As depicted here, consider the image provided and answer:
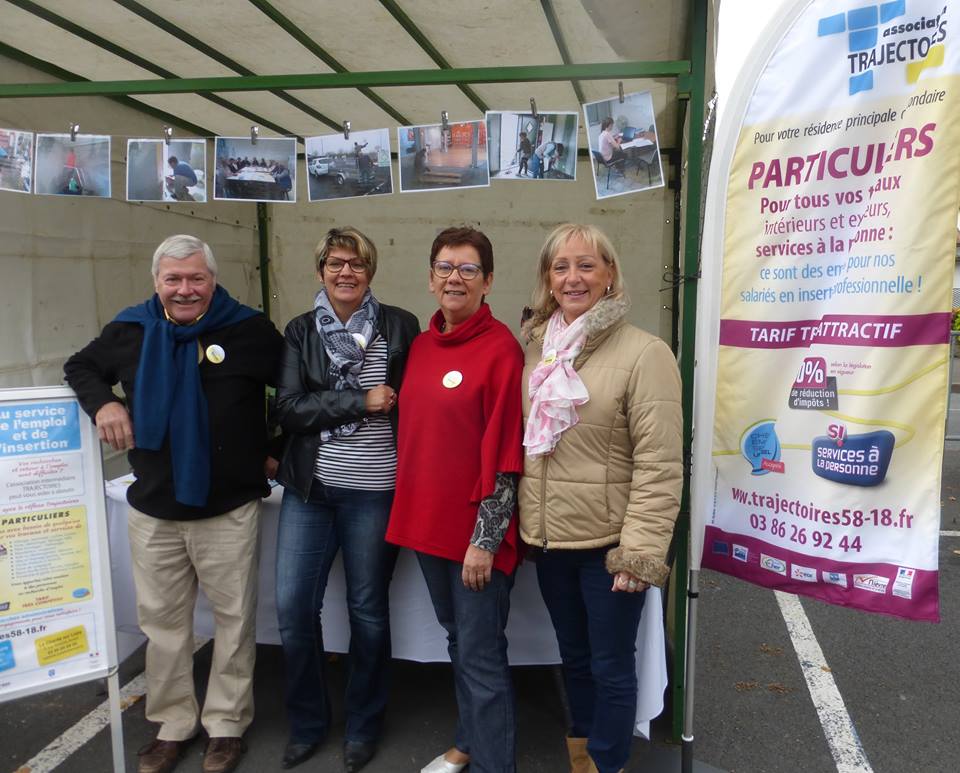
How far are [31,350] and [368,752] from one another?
2.52 m

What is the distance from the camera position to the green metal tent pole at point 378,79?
2.21 m

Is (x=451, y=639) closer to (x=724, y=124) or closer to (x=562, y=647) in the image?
(x=562, y=647)

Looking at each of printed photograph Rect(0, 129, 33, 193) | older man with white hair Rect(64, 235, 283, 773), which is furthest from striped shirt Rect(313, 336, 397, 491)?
printed photograph Rect(0, 129, 33, 193)

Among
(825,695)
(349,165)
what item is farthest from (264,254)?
(825,695)

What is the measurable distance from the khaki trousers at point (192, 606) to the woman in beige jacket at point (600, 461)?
103 cm

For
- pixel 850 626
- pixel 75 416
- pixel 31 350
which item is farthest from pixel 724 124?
pixel 31 350

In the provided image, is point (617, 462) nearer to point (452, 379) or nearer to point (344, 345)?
point (452, 379)

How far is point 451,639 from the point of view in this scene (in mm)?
2275

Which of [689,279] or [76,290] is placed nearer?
[689,279]

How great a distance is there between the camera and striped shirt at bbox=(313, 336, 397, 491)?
2.21 meters

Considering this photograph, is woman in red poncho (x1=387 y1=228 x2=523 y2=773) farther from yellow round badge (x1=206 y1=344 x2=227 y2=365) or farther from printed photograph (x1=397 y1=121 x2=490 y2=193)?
yellow round badge (x1=206 y1=344 x2=227 y2=365)

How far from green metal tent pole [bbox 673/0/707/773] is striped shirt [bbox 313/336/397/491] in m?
0.97

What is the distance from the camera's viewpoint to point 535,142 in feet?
7.80

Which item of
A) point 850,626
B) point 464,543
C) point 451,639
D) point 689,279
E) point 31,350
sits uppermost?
point 689,279
